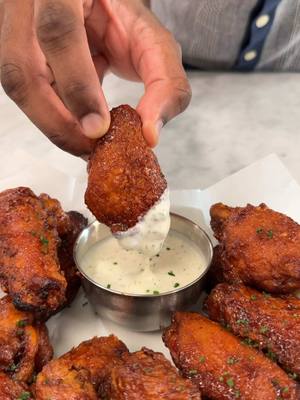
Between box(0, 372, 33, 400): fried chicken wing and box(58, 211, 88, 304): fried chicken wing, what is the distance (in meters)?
0.47

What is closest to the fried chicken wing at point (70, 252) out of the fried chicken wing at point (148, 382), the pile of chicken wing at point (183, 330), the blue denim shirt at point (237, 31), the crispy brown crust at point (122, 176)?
the pile of chicken wing at point (183, 330)

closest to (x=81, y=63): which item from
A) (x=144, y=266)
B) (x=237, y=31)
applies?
(x=144, y=266)

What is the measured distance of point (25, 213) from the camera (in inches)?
89.1

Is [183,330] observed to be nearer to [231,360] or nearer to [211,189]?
[231,360]

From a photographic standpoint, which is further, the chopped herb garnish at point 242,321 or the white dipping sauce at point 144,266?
the white dipping sauce at point 144,266

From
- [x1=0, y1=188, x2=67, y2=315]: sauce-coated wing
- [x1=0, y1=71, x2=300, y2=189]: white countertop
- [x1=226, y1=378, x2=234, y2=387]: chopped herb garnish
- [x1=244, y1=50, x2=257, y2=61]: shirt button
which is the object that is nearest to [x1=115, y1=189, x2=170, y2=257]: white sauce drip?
[x1=0, y1=188, x2=67, y2=315]: sauce-coated wing

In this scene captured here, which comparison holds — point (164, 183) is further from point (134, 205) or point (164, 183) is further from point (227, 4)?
point (227, 4)

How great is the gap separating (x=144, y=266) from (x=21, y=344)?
0.54 m

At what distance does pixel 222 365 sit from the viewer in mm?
1940

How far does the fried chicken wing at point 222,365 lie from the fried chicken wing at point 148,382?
0.08 m

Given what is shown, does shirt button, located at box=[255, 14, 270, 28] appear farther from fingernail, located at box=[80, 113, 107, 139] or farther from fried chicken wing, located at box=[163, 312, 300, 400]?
fried chicken wing, located at box=[163, 312, 300, 400]

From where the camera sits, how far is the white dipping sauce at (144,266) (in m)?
2.28

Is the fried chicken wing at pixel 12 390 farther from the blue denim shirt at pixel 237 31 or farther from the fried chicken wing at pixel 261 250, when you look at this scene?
the blue denim shirt at pixel 237 31

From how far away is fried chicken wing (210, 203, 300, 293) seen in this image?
2148mm
